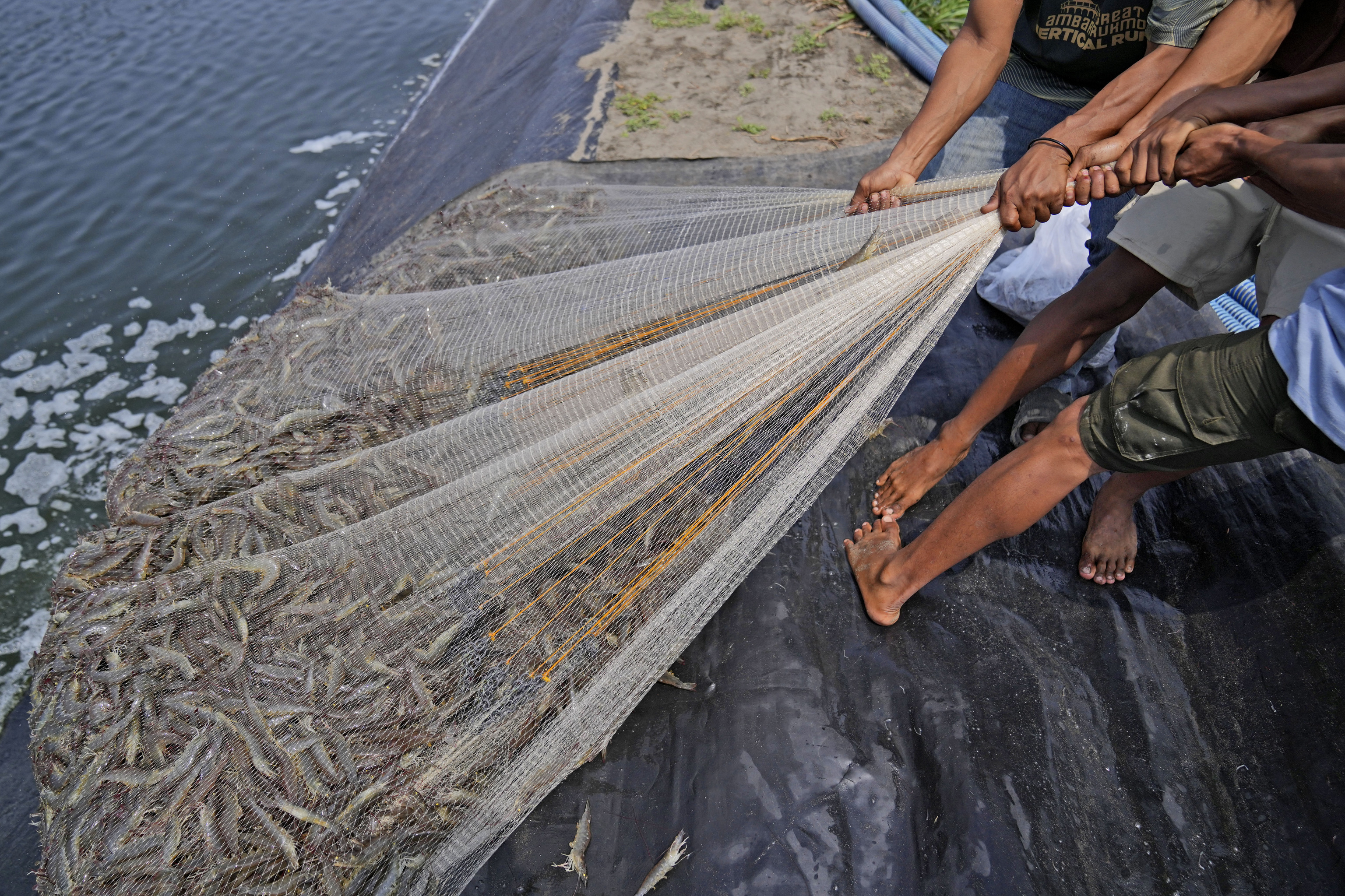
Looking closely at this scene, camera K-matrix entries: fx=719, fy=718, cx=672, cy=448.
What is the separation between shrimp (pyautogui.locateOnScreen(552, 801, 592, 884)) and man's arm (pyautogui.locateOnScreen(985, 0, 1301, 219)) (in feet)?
7.22

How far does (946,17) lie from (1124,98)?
4.57 meters

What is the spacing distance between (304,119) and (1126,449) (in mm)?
9018

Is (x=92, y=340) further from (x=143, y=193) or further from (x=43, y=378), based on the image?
(x=143, y=193)

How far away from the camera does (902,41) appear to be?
5.63 meters

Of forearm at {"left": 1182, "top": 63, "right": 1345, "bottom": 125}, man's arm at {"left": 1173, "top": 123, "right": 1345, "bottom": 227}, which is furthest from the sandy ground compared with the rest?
man's arm at {"left": 1173, "top": 123, "right": 1345, "bottom": 227}

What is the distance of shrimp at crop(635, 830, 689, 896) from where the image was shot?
6.33ft

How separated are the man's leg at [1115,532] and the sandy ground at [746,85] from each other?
121 inches

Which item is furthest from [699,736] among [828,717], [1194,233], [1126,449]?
[1194,233]

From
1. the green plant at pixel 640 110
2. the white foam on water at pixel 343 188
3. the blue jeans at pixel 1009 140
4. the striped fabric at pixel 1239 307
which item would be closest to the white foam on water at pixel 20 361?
the white foam on water at pixel 343 188

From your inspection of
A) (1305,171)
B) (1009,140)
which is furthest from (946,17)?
(1305,171)

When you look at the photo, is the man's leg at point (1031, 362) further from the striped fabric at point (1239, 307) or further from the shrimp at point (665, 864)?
the striped fabric at point (1239, 307)

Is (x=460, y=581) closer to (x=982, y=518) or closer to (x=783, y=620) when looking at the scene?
(x=783, y=620)

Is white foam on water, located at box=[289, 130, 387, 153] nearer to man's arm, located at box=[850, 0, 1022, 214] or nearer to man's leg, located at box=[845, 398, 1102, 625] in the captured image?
man's arm, located at box=[850, 0, 1022, 214]

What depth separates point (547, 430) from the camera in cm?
237
